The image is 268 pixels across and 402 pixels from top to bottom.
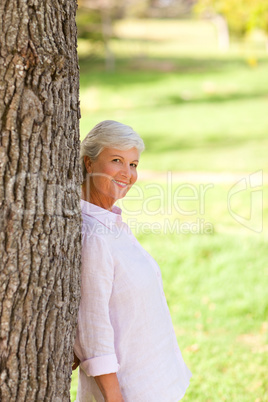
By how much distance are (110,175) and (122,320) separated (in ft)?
2.18

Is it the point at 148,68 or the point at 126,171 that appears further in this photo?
the point at 148,68

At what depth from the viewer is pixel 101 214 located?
8.16 ft

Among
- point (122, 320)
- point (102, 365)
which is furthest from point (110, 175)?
point (102, 365)

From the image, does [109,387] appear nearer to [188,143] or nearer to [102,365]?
[102,365]

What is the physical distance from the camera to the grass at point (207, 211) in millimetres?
5137

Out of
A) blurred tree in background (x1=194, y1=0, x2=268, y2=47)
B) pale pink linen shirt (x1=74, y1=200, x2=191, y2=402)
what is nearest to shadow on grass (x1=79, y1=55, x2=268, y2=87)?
blurred tree in background (x1=194, y1=0, x2=268, y2=47)

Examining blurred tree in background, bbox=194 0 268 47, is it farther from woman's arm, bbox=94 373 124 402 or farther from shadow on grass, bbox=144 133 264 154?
woman's arm, bbox=94 373 124 402

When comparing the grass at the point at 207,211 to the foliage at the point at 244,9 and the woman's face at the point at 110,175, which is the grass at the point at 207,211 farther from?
the foliage at the point at 244,9

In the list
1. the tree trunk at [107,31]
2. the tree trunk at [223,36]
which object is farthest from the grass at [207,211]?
the tree trunk at [223,36]

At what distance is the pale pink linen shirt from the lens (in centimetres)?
229

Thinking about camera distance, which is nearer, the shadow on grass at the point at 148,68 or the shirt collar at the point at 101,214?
the shirt collar at the point at 101,214

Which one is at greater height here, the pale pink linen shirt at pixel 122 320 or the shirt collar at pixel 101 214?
the shirt collar at pixel 101 214

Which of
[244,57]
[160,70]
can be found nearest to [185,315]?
[160,70]

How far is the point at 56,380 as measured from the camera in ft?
7.20
